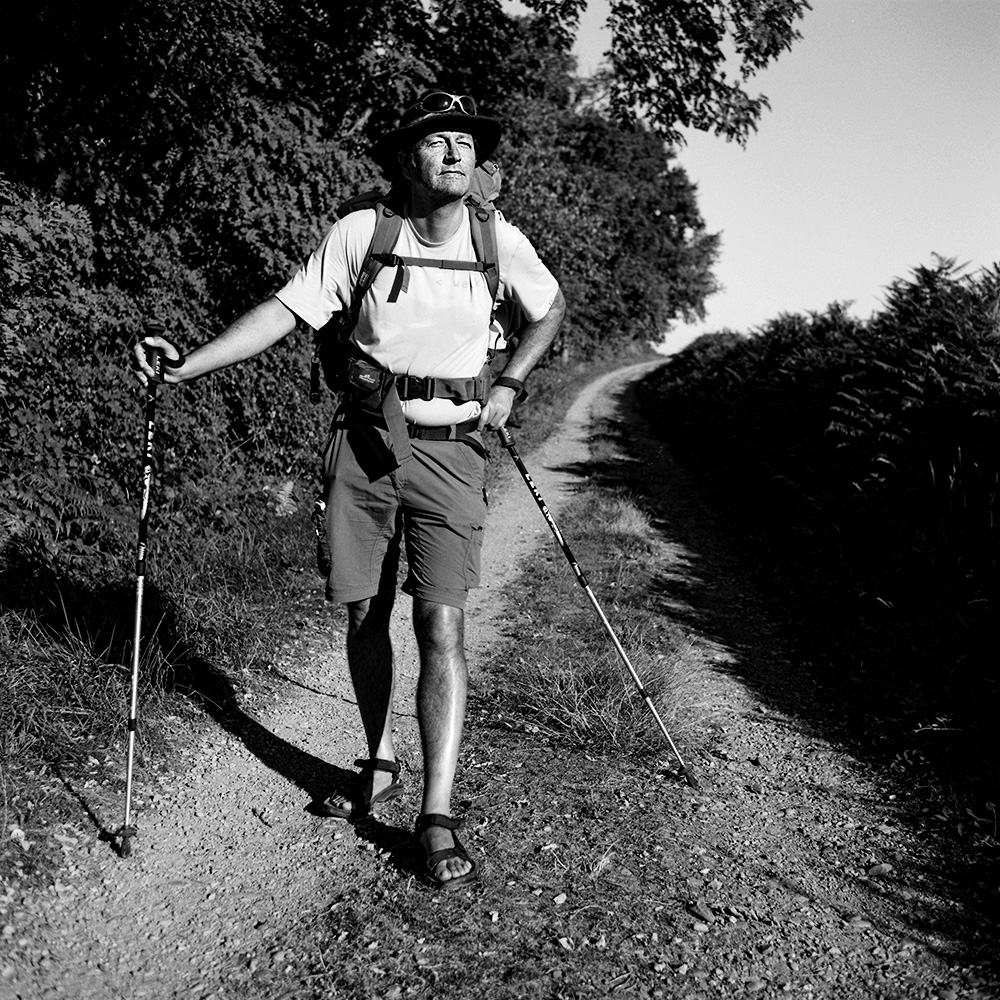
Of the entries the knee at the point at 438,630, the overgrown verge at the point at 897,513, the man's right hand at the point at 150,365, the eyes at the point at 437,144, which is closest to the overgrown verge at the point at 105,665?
the knee at the point at 438,630

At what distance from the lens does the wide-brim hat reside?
3152 mm

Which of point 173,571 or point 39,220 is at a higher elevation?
point 39,220

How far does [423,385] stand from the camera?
3.23m

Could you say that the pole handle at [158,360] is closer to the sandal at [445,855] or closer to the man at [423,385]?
the man at [423,385]

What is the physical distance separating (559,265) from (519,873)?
80.2ft

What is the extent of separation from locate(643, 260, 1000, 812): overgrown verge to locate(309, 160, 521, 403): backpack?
2.86 meters

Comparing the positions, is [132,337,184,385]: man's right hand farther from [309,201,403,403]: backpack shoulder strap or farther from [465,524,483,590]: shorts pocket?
[465,524,483,590]: shorts pocket

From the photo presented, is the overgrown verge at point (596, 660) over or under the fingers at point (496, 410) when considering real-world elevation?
under

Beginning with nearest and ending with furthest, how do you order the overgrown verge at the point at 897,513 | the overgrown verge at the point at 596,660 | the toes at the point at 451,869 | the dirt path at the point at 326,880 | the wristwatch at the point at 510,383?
the dirt path at the point at 326,880
the toes at the point at 451,869
the wristwatch at the point at 510,383
the overgrown verge at the point at 596,660
the overgrown verge at the point at 897,513

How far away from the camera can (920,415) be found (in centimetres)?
765

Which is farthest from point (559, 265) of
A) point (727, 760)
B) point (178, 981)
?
point (178, 981)

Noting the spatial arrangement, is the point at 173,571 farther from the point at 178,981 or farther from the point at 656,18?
the point at 656,18

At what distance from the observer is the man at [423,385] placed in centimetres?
317

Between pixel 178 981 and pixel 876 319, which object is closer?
pixel 178 981
